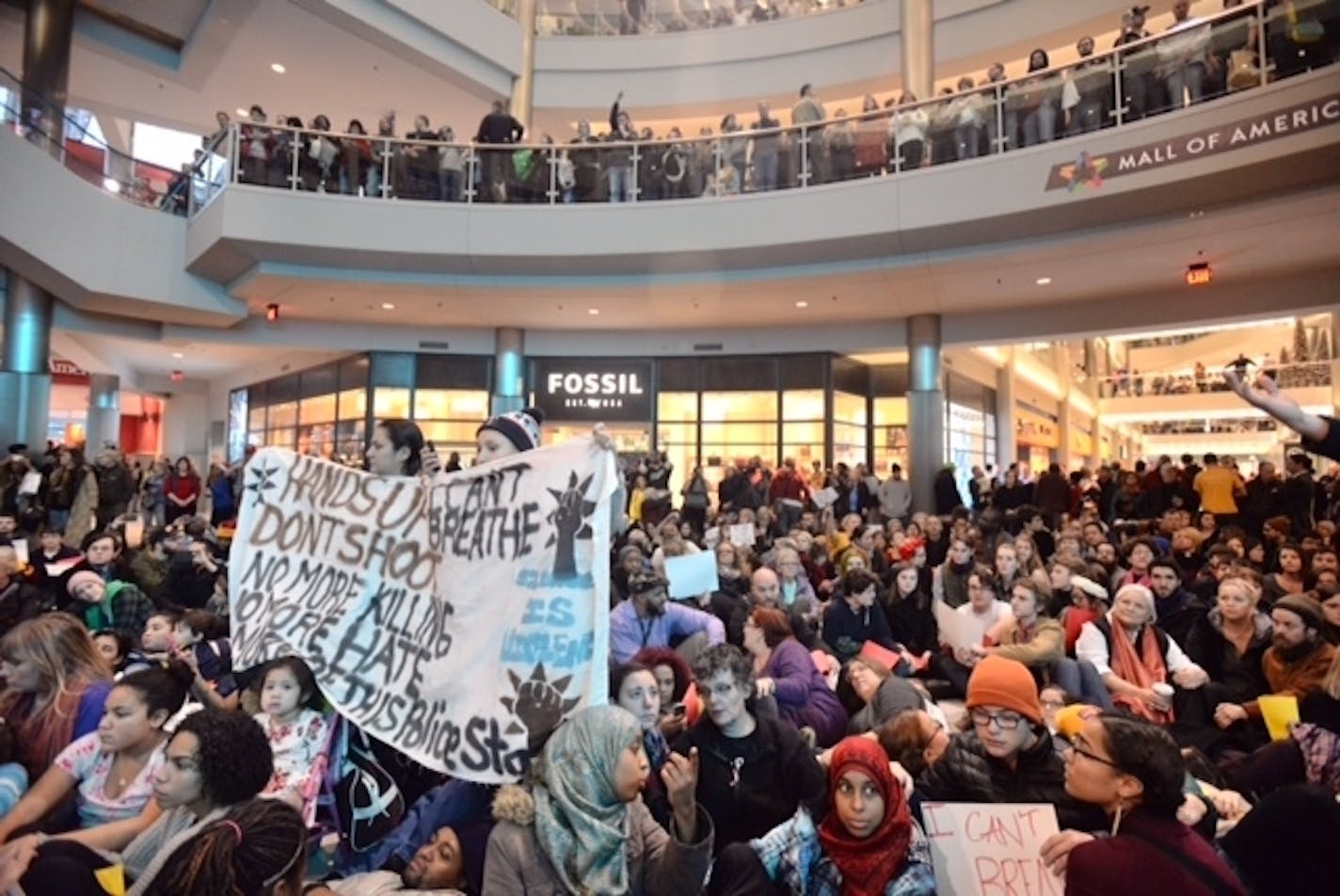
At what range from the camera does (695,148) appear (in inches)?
539

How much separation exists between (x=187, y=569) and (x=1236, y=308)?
14964 millimetres

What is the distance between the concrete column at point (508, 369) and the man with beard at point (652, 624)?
12.9 metres

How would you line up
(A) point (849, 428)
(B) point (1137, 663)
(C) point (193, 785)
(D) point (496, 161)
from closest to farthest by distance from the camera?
(C) point (193, 785) → (B) point (1137, 663) → (D) point (496, 161) → (A) point (849, 428)

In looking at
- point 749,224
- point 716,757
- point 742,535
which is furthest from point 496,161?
point 716,757

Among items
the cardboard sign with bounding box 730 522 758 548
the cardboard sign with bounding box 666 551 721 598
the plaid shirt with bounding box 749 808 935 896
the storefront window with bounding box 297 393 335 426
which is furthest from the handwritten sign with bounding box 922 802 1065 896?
the storefront window with bounding box 297 393 335 426

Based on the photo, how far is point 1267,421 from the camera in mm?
33406

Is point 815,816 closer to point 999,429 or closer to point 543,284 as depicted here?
point 543,284

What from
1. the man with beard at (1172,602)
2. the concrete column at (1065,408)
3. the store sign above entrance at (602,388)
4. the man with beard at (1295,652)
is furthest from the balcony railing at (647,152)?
the concrete column at (1065,408)

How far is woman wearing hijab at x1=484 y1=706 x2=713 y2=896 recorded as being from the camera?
2.63 m

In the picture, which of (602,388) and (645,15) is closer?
(602,388)

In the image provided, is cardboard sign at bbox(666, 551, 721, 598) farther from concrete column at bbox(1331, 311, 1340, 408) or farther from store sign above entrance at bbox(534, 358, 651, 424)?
concrete column at bbox(1331, 311, 1340, 408)

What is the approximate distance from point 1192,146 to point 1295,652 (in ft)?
24.8

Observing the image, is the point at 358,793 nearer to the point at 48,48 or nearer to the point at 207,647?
the point at 207,647

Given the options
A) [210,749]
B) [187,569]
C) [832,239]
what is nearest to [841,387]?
[832,239]
